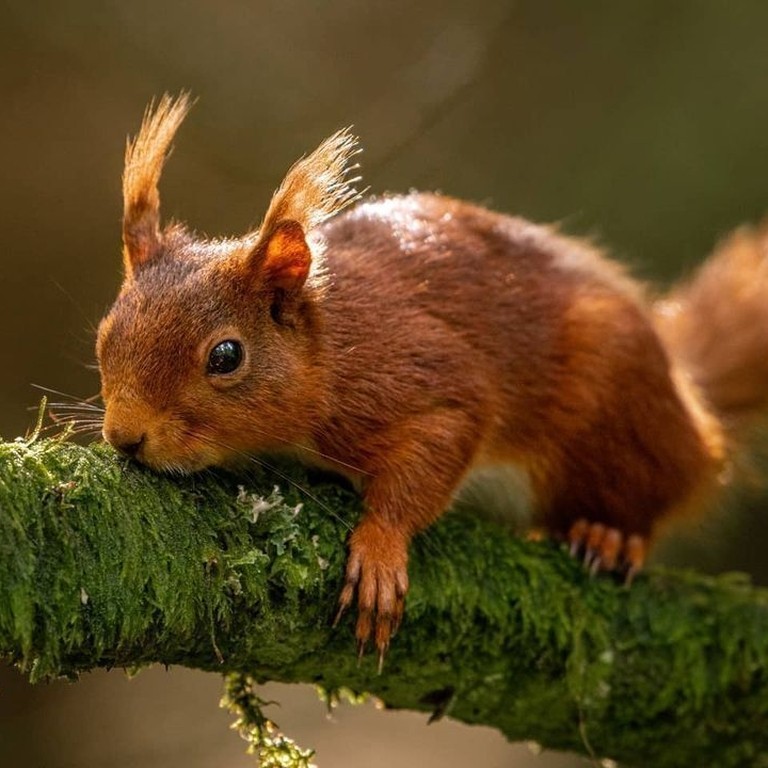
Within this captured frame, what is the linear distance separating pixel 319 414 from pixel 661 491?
1251mm

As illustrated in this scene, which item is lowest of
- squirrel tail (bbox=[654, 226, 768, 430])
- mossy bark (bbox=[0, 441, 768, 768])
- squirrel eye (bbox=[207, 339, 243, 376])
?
mossy bark (bbox=[0, 441, 768, 768])

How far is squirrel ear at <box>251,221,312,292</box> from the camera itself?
2557 millimetres

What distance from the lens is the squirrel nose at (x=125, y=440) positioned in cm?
231

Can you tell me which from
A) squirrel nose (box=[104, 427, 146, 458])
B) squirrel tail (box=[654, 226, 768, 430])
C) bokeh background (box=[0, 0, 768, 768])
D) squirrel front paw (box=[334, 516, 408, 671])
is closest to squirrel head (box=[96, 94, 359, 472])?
squirrel nose (box=[104, 427, 146, 458])

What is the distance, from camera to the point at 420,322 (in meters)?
2.92

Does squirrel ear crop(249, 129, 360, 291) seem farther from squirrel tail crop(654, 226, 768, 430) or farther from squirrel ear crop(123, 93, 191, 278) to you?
squirrel tail crop(654, 226, 768, 430)

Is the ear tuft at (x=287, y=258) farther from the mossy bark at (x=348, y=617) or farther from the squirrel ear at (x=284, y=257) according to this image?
the mossy bark at (x=348, y=617)

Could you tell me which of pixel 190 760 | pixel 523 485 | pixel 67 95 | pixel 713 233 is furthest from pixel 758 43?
pixel 190 760

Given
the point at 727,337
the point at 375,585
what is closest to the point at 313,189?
the point at 375,585

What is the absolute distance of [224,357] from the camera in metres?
2.49

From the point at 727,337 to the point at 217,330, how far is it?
2120mm

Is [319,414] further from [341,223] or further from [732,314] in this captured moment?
[732,314]

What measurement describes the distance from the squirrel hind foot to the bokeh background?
2568mm

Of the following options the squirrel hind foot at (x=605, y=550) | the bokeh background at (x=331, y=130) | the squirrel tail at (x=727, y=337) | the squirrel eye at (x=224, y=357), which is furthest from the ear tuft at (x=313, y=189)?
the bokeh background at (x=331, y=130)
